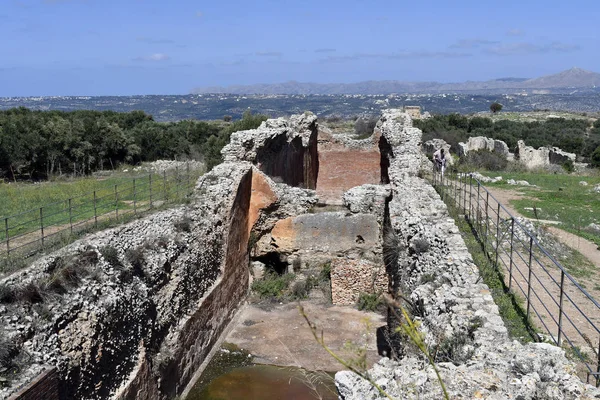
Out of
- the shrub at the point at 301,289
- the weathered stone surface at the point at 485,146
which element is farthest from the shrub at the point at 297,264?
the weathered stone surface at the point at 485,146

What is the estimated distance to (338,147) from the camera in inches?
958

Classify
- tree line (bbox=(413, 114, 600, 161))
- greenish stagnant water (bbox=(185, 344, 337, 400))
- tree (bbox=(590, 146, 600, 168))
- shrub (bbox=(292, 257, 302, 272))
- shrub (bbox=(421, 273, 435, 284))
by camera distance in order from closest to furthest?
shrub (bbox=(421, 273, 435, 284)), greenish stagnant water (bbox=(185, 344, 337, 400)), shrub (bbox=(292, 257, 302, 272)), tree (bbox=(590, 146, 600, 168)), tree line (bbox=(413, 114, 600, 161))

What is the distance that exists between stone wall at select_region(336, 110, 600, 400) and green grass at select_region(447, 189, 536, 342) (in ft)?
1.68

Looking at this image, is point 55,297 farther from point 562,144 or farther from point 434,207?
point 562,144

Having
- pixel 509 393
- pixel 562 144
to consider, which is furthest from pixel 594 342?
pixel 562 144

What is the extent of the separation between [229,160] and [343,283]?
14.2 ft

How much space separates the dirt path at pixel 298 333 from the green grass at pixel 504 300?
3195 millimetres

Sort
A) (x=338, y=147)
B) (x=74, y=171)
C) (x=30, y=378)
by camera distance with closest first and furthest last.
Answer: (x=30, y=378)
(x=338, y=147)
(x=74, y=171)

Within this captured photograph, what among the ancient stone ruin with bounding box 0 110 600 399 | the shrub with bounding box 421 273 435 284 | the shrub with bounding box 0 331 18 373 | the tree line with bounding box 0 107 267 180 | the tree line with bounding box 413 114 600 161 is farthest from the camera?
the tree line with bounding box 413 114 600 161

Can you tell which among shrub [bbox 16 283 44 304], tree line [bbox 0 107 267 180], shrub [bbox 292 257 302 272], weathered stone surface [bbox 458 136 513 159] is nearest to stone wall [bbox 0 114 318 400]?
shrub [bbox 16 283 44 304]

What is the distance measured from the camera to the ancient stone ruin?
4871mm

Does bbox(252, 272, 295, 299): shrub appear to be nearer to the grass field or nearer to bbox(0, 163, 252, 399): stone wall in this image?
bbox(0, 163, 252, 399): stone wall

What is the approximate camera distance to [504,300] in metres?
7.66

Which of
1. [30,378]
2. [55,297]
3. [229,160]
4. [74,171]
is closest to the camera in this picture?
[30,378]
